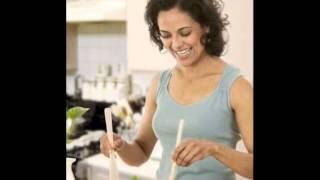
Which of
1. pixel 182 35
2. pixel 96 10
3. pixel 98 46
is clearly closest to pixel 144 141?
pixel 182 35

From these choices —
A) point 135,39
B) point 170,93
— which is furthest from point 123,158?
point 135,39

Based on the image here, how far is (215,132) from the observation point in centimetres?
81

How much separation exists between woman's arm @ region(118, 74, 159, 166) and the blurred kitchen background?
2cm

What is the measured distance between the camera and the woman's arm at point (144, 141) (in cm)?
91

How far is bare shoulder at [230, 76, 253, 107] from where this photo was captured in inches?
30.3

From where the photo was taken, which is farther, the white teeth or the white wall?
the white wall

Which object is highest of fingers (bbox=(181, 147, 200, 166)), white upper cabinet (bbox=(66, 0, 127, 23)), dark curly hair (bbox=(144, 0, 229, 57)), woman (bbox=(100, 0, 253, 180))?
white upper cabinet (bbox=(66, 0, 127, 23))

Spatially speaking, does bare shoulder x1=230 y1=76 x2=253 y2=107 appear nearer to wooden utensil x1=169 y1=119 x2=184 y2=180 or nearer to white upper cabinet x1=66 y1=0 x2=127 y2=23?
wooden utensil x1=169 y1=119 x2=184 y2=180

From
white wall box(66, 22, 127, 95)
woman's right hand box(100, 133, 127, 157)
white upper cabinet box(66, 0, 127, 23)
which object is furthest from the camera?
white wall box(66, 22, 127, 95)

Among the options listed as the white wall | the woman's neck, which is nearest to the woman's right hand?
the woman's neck

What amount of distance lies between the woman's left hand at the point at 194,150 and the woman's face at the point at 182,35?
0.60 feet
